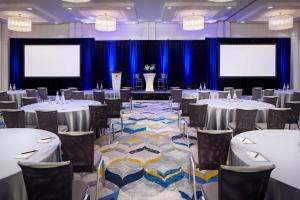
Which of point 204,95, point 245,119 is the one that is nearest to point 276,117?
point 245,119

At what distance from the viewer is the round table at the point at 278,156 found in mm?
1931

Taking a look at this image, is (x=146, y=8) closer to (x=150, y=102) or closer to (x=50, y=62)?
(x=150, y=102)

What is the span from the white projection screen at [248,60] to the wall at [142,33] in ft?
2.28

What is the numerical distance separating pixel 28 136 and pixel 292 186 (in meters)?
2.59

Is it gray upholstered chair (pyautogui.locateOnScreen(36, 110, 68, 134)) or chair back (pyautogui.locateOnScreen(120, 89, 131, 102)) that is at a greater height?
chair back (pyautogui.locateOnScreen(120, 89, 131, 102))

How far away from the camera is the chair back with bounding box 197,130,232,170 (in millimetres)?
3162

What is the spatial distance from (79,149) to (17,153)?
69 centimetres

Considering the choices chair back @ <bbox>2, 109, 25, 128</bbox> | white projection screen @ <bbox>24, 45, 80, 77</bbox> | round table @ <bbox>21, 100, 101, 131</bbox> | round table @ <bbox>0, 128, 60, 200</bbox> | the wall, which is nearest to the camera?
round table @ <bbox>0, 128, 60, 200</bbox>

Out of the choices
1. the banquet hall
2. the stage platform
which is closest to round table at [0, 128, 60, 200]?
the banquet hall

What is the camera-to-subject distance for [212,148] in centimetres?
321

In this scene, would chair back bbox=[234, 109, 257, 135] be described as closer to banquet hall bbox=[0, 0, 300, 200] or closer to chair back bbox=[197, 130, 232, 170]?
banquet hall bbox=[0, 0, 300, 200]

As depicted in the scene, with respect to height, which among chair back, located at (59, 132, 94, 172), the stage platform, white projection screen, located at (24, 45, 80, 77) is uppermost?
white projection screen, located at (24, 45, 80, 77)

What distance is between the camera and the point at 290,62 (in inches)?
573

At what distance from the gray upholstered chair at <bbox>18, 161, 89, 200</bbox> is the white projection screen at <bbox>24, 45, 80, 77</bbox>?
13.4 m
